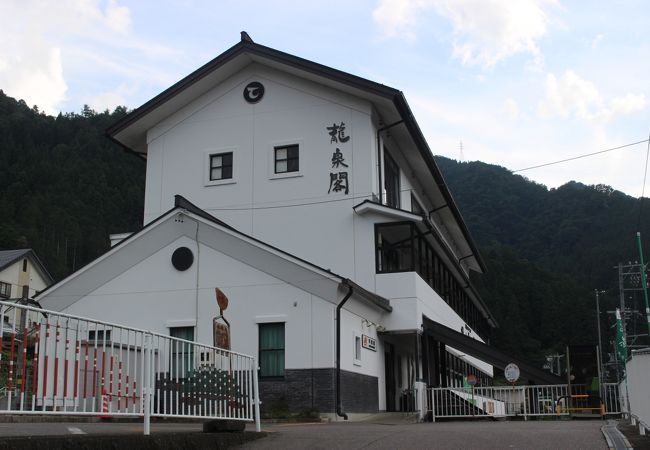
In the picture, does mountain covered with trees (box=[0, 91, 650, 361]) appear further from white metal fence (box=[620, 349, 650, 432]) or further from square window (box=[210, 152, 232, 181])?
white metal fence (box=[620, 349, 650, 432])

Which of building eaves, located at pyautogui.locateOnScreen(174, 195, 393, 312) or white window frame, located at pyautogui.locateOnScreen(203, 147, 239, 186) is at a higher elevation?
white window frame, located at pyautogui.locateOnScreen(203, 147, 239, 186)

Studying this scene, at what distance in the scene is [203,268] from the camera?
20922 mm

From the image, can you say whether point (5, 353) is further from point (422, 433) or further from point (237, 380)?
point (422, 433)

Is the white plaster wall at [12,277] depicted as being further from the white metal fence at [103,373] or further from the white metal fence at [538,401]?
the white metal fence at [103,373]

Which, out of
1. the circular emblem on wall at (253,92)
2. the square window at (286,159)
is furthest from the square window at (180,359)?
the circular emblem on wall at (253,92)

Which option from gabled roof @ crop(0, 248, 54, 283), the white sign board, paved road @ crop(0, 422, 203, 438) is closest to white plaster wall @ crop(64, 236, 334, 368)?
the white sign board

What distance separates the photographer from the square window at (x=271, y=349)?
19.9 meters

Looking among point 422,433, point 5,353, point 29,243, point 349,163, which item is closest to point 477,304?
point 349,163

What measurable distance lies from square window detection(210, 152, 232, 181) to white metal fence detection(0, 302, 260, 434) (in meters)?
15.5

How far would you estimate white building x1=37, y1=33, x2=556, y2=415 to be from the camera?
1997 centimetres

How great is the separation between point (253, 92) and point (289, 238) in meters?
5.58

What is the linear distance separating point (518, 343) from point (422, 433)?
3108 inches

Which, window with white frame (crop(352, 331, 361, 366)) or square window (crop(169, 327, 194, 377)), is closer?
square window (crop(169, 327, 194, 377))

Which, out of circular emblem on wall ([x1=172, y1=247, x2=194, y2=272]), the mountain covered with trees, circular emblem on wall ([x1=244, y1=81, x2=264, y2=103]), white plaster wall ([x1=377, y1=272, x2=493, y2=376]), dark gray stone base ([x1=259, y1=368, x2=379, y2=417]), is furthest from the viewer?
the mountain covered with trees
